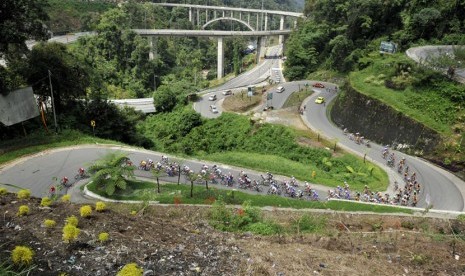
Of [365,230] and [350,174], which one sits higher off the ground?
[365,230]

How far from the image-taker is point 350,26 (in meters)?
68.8

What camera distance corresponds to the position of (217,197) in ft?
71.7

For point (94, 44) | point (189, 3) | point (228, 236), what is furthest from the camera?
point (189, 3)

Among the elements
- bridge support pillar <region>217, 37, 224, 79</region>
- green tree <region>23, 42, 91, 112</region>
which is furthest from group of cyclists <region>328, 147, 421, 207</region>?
bridge support pillar <region>217, 37, 224, 79</region>

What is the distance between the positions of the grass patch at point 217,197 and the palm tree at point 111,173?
0.57 m

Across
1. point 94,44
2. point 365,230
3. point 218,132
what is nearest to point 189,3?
point 94,44

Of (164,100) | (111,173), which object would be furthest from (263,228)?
(164,100)

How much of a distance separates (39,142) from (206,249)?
21.1 m

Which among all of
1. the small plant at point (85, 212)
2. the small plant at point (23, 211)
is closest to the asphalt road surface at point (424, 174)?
the small plant at point (85, 212)

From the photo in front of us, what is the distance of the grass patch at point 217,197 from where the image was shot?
70.2 feet

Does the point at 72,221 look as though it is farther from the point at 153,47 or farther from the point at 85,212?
the point at 153,47

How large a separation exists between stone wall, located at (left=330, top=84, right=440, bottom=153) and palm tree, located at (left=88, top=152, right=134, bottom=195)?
2711cm

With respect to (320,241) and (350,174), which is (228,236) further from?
(350,174)

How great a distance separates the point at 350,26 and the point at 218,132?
3876 centimetres
